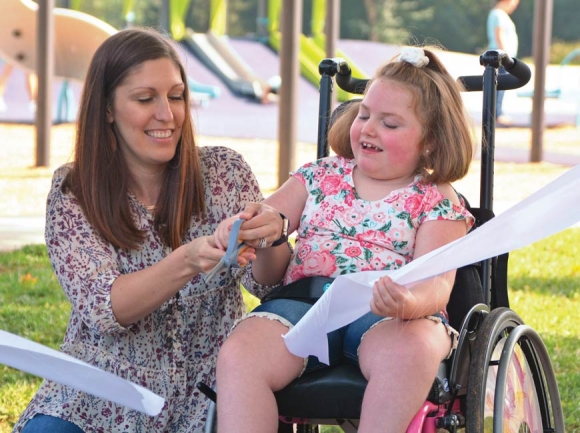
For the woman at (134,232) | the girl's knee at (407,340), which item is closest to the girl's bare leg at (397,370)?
the girl's knee at (407,340)

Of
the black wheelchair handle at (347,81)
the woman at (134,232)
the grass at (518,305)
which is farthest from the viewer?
the grass at (518,305)

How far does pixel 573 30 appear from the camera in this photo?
→ 34188 millimetres

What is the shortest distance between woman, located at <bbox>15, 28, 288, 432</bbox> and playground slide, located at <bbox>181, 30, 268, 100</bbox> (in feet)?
56.6

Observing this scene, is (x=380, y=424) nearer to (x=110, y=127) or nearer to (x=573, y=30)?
(x=110, y=127)

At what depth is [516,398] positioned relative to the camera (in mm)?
2838

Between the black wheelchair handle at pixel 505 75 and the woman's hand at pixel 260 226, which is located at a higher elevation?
the black wheelchair handle at pixel 505 75

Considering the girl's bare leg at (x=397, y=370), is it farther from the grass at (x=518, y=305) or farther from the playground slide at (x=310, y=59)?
the playground slide at (x=310, y=59)

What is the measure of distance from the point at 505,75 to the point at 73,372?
5.68ft

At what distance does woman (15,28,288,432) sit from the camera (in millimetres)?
2844

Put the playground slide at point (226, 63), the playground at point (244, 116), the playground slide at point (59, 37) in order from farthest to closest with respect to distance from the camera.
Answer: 1. the playground slide at point (226, 63)
2. the playground slide at point (59, 37)
3. the playground at point (244, 116)

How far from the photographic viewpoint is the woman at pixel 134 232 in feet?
9.33

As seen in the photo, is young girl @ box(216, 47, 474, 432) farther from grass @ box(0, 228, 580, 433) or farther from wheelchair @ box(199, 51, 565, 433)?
grass @ box(0, 228, 580, 433)

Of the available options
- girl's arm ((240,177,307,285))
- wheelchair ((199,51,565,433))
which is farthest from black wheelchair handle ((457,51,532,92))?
girl's arm ((240,177,307,285))

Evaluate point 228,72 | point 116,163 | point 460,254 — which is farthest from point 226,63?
point 460,254
